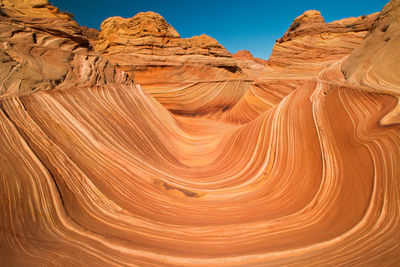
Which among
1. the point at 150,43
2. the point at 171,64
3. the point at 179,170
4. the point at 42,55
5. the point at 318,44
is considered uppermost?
the point at 150,43

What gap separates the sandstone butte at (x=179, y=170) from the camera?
1.06 metres

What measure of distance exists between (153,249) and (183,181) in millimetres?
954

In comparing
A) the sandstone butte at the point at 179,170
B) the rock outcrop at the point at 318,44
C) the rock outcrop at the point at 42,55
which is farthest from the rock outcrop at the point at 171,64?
the sandstone butte at the point at 179,170

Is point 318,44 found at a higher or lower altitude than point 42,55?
higher

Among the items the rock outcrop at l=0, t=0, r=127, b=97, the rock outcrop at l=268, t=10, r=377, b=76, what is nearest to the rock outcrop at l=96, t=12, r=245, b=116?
the rock outcrop at l=268, t=10, r=377, b=76

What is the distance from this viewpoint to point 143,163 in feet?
6.81

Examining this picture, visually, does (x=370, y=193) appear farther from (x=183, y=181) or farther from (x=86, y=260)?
(x=86, y=260)

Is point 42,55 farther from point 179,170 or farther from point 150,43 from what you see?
point 150,43

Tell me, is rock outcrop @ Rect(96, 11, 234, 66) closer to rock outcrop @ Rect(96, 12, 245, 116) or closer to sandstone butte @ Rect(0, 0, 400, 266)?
rock outcrop @ Rect(96, 12, 245, 116)

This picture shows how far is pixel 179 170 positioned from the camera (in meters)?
2.38

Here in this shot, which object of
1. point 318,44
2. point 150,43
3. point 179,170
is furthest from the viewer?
point 150,43

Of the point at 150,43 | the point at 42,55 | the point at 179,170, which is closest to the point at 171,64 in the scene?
the point at 150,43

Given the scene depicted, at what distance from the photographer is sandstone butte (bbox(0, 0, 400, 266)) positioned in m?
1.06

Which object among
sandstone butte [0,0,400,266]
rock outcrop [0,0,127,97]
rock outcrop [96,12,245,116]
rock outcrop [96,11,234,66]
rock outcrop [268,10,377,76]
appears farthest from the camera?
rock outcrop [96,11,234,66]
